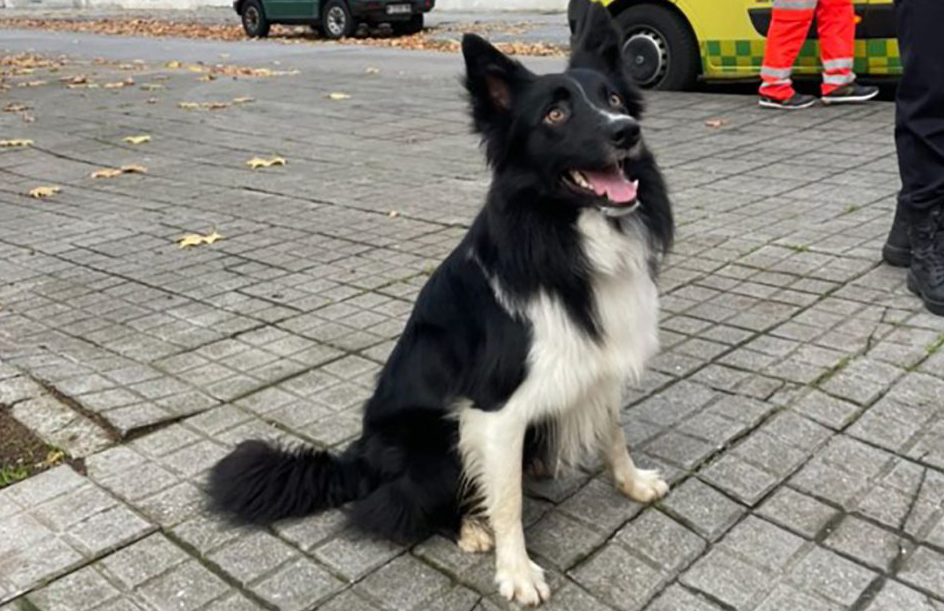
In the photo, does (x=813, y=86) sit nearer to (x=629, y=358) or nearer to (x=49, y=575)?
(x=629, y=358)

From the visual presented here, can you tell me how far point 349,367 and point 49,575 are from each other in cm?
157

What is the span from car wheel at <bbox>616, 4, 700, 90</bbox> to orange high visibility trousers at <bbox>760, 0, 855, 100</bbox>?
3.38 ft

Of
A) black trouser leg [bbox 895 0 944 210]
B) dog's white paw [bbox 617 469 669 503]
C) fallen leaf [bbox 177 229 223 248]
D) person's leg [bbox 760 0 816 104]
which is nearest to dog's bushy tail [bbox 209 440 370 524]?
dog's white paw [bbox 617 469 669 503]

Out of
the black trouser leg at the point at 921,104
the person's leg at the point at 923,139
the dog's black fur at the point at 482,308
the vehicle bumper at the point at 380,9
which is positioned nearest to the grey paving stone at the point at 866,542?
the dog's black fur at the point at 482,308

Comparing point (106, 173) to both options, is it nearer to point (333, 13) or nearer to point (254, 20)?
point (333, 13)

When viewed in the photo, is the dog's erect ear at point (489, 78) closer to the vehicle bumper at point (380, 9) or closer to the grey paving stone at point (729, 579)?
the grey paving stone at point (729, 579)

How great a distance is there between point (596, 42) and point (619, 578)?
157 centimetres

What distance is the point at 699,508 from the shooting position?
112 inches

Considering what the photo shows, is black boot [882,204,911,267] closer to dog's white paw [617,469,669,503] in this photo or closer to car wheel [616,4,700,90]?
dog's white paw [617,469,669,503]

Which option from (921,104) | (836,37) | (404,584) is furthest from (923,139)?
(836,37)

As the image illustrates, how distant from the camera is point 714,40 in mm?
9180

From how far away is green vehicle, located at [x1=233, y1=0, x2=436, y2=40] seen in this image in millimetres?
18984

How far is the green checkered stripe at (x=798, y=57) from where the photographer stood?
8406 millimetres

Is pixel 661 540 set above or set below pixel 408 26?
below
